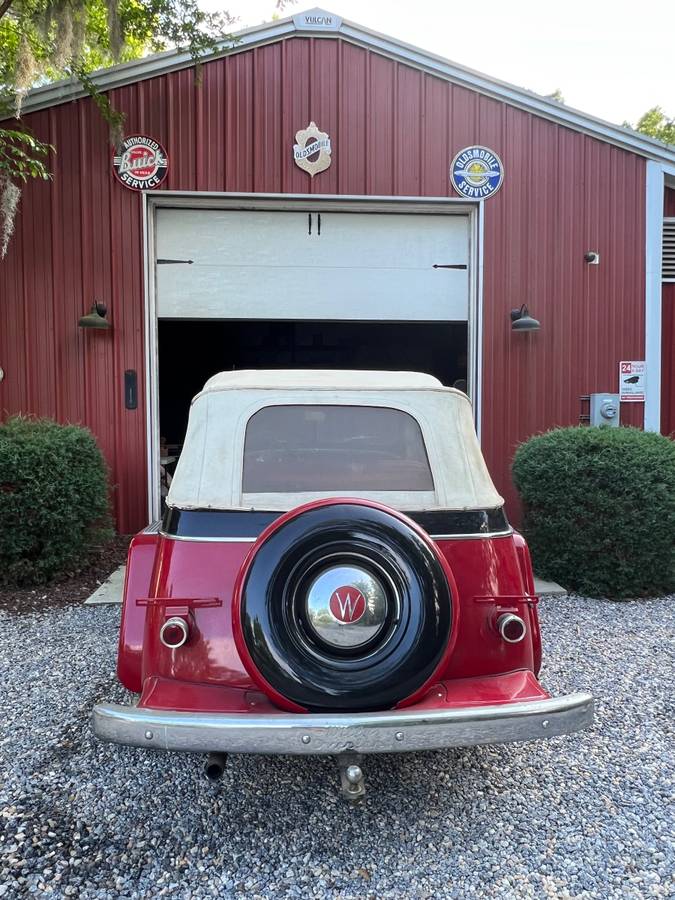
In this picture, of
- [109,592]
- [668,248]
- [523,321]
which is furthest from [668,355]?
[109,592]

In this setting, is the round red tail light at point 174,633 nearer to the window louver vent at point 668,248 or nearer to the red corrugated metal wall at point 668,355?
the red corrugated metal wall at point 668,355

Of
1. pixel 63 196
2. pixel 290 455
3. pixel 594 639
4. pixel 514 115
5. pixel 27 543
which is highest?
pixel 514 115

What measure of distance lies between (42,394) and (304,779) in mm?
5074

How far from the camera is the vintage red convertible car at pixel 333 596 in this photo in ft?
5.87

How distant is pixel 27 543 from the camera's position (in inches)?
180

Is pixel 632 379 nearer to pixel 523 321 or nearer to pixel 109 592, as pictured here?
pixel 523 321

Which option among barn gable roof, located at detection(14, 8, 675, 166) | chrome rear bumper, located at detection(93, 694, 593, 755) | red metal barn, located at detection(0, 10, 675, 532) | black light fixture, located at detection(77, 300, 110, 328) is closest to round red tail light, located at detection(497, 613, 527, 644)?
chrome rear bumper, located at detection(93, 694, 593, 755)

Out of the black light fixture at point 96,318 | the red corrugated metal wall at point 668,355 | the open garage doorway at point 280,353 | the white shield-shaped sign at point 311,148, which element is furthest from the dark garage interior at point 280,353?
the black light fixture at point 96,318

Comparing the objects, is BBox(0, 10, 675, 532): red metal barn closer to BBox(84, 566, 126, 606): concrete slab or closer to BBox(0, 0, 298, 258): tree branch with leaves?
BBox(0, 0, 298, 258): tree branch with leaves

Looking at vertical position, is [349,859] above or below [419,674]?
below

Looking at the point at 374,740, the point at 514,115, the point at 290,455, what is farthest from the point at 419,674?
the point at 514,115

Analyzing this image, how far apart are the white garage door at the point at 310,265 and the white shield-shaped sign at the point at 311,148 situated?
1.63 ft

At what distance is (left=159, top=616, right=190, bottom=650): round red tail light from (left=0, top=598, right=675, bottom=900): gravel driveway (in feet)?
2.24

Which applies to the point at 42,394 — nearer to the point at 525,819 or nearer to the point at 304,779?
the point at 304,779
